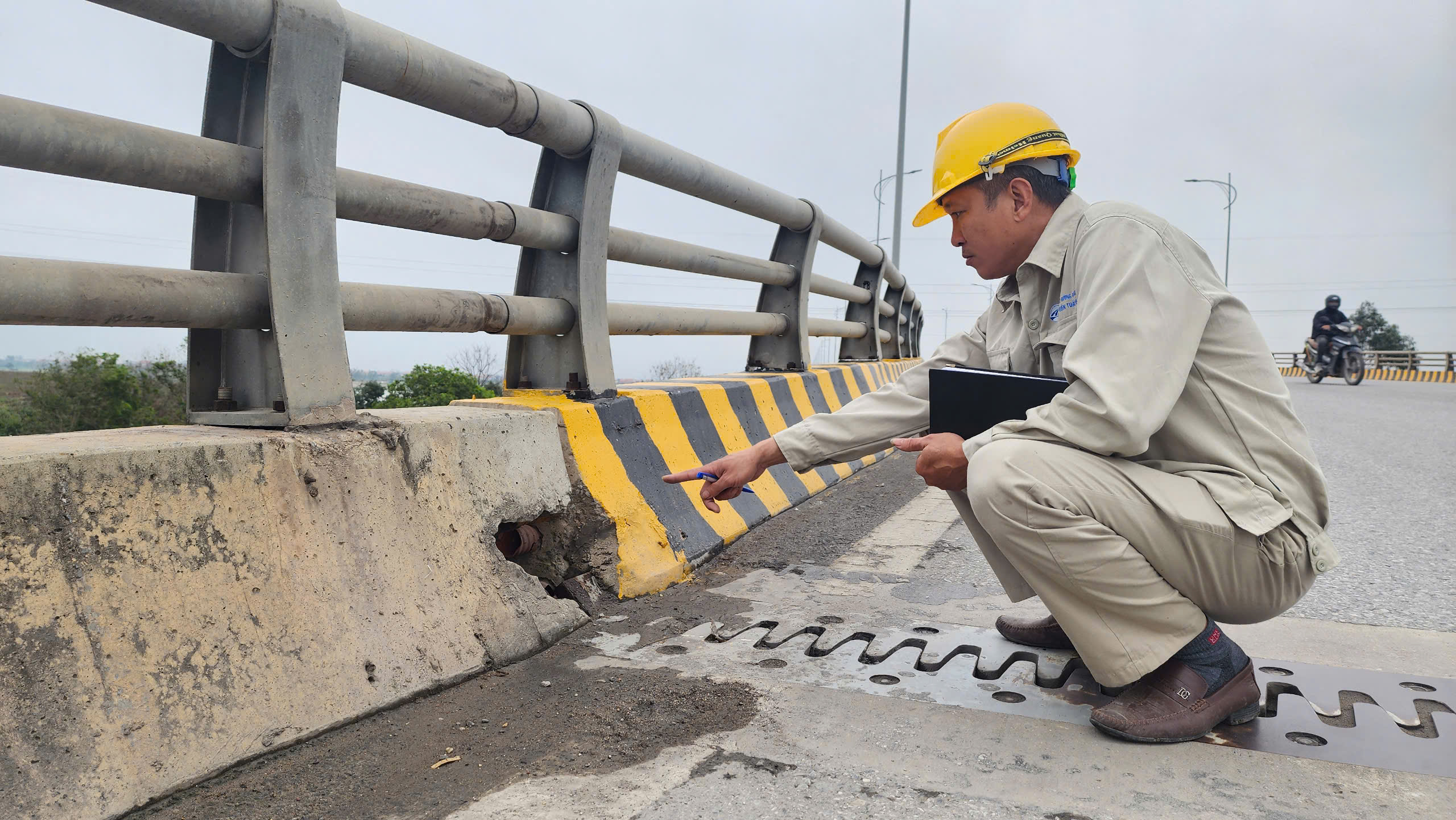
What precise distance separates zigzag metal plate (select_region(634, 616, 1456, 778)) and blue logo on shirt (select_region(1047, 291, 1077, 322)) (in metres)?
0.92

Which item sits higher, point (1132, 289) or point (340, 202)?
point (340, 202)

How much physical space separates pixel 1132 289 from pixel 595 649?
5.38ft

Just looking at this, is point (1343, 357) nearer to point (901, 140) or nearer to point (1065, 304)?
point (901, 140)

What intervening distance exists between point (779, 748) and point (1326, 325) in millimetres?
23439

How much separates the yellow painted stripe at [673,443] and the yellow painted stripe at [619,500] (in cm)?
30

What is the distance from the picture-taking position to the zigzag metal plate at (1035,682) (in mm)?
2072

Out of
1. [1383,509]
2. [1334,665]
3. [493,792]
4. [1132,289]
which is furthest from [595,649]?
[1383,509]

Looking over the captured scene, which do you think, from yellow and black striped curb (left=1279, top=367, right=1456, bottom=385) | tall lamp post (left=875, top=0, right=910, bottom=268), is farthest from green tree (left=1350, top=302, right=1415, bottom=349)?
tall lamp post (left=875, top=0, right=910, bottom=268)

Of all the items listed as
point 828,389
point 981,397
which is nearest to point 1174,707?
point 981,397

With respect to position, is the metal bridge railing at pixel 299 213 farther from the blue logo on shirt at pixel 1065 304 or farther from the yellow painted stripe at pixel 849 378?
the yellow painted stripe at pixel 849 378

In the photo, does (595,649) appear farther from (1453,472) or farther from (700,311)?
(1453,472)

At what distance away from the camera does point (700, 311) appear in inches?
178

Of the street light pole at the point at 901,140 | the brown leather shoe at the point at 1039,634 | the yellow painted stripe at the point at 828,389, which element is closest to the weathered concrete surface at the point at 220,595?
the brown leather shoe at the point at 1039,634

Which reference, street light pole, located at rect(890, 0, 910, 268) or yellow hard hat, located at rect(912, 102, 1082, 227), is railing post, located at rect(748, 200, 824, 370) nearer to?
yellow hard hat, located at rect(912, 102, 1082, 227)
